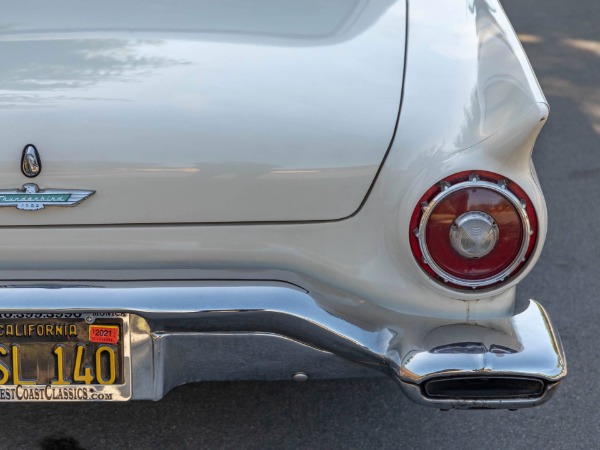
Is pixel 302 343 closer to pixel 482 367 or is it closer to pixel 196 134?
pixel 482 367

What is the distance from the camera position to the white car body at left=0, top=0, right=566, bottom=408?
212 cm

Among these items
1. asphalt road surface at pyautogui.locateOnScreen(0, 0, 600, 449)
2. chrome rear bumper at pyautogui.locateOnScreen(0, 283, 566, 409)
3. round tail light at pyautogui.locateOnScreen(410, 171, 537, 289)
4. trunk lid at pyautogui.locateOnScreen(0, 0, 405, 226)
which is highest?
trunk lid at pyautogui.locateOnScreen(0, 0, 405, 226)

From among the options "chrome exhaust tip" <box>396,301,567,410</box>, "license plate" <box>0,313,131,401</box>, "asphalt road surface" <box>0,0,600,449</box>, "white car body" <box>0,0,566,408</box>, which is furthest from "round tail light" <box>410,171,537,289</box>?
"asphalt road surface" <box>0,0,600,449</box>

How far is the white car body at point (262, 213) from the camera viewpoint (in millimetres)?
2117

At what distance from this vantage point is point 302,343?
217 cm

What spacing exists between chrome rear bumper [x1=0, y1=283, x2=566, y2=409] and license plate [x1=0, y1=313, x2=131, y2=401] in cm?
4

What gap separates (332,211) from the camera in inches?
84.8

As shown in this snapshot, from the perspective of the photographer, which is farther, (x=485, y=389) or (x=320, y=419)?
(x=320, y=419)

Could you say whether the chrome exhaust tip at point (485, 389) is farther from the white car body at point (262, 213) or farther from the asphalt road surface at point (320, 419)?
the asphalt road surface at point (320, 419)

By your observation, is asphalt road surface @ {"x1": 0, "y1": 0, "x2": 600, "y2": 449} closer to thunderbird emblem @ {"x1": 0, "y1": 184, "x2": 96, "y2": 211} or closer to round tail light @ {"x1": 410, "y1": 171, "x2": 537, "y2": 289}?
round tail light @ {"x1": 410, "y1": 171, "x2": 537, "y2": 289}

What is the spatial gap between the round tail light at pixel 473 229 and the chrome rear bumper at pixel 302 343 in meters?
0.14

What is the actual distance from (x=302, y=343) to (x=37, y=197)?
0.68 m

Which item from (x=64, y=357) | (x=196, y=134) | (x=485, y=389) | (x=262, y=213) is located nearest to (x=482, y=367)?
(x=485, y=389)

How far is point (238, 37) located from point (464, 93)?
60 cm
